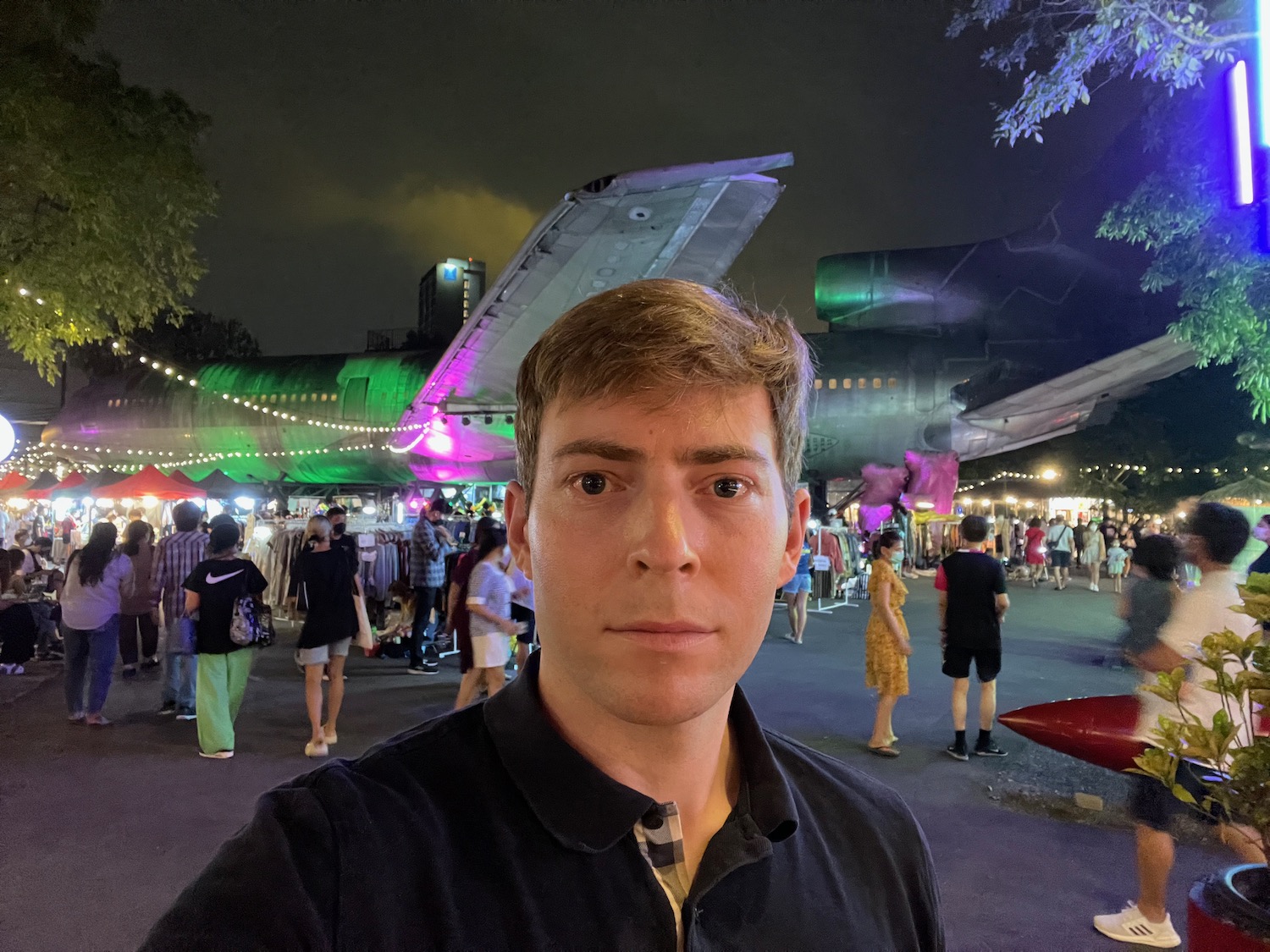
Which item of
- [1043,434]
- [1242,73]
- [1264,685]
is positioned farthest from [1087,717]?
[1043,434]

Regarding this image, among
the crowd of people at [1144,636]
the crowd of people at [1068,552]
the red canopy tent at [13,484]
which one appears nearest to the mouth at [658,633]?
the crowd of people at [1144,636]

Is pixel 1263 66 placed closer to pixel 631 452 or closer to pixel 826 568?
pixel 631 452

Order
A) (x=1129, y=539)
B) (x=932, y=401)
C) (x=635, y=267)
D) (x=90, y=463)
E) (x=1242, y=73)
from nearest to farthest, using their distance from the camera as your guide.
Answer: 1. (x=1242, y=73)
2. (x=635, y=267)
3. (x=932, y=401)
4. (x=1129, y=539)
5. (x=90, y=463)

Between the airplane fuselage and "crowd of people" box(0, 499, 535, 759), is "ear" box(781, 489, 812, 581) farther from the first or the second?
the airplane fuselage

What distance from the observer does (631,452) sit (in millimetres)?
991

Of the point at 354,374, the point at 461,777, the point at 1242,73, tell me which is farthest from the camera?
the point at 354,374

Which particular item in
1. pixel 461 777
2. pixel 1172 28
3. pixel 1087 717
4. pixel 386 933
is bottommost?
pixel 1087 717

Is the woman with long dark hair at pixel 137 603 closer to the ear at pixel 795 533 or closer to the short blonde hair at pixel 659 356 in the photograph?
the short blonde hair at pixel 659 356

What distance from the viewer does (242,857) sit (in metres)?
0.85

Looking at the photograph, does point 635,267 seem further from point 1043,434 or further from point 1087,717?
point 1043,434

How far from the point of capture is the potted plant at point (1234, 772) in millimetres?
2004

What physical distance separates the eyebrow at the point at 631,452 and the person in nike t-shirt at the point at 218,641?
17.2 ft

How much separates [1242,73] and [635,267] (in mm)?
6994

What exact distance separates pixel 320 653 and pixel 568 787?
17.3 feet
